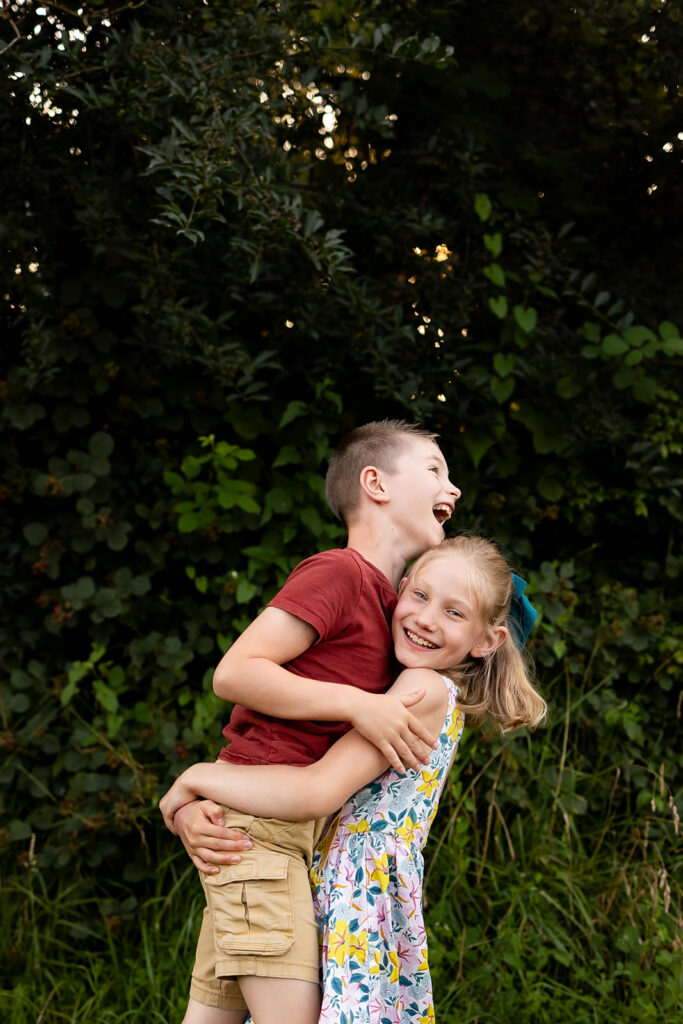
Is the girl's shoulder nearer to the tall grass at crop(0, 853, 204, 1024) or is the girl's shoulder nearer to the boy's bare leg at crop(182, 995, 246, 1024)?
the boy's bare leg at crop(182, 995, 246, 1024)

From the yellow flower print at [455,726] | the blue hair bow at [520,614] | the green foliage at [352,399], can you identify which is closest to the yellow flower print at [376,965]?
the yellow flower print at [455,726]

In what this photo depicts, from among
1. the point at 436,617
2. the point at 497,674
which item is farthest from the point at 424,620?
the point at 497,674

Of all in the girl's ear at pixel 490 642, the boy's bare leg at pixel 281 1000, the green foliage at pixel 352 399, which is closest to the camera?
the boy's bare leg at pixel 281 1000

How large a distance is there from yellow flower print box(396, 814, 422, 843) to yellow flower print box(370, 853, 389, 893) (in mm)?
56

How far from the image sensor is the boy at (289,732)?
5.04ft

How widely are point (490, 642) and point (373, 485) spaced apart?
39 centimetres

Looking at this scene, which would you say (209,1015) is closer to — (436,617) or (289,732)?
(289,732)

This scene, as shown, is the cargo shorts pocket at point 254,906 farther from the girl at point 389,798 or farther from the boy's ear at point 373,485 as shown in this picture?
the boy's ear at point 373,485

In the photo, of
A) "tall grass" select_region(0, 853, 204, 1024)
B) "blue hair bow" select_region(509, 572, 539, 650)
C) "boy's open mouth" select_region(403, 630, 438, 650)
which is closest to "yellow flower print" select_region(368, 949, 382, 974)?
"boy's open mouth" select_region(403, 630, 438, 650)

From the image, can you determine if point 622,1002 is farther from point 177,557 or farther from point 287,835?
point 177,557

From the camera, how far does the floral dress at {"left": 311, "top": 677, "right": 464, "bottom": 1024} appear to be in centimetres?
154

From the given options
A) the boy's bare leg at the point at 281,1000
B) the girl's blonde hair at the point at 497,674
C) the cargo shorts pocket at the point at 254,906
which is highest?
the girl's blonde hair at the point at 497,674

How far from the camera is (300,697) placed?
5.02 feet

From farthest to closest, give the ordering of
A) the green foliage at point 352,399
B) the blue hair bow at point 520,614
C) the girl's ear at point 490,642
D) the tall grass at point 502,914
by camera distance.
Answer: the green foliage at point 352,399, the tall grass at point 502,914, the blue hair bow at point 520,614, the girl's ear at point 490,642
